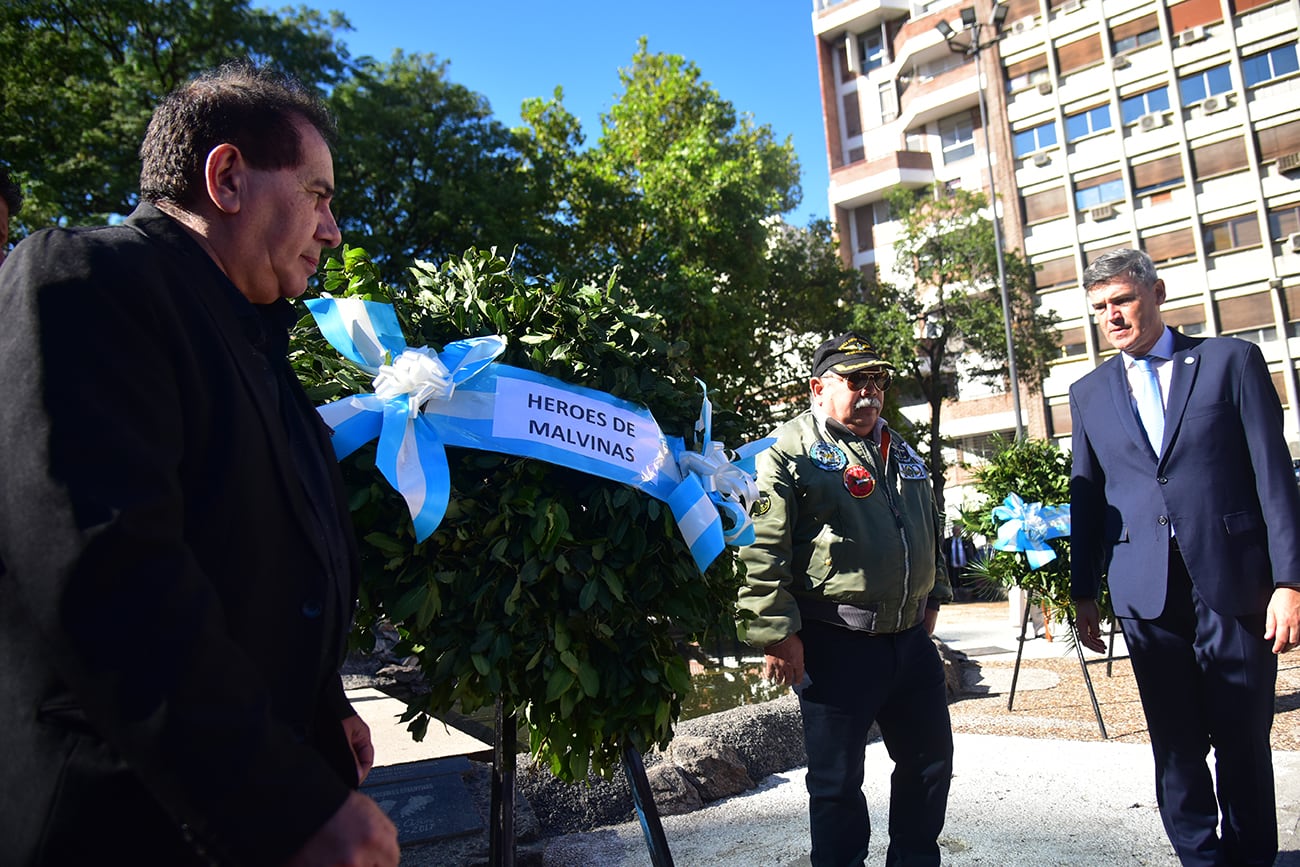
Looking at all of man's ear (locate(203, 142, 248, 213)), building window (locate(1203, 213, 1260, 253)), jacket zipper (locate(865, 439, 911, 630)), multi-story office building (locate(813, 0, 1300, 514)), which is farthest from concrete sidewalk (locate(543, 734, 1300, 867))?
building window (locate(1203, 213, 1260, 253))

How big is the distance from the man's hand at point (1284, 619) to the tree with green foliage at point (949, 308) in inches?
925

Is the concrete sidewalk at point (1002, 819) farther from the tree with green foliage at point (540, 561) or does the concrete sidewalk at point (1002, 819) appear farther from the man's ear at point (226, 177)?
the man's ear at point (226, 177)

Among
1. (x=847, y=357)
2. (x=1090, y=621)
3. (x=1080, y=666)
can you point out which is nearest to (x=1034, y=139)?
(x=1080, y=666)

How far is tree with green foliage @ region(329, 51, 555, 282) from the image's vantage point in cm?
1797

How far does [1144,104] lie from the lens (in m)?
36.1

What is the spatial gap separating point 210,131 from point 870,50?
1931 inches

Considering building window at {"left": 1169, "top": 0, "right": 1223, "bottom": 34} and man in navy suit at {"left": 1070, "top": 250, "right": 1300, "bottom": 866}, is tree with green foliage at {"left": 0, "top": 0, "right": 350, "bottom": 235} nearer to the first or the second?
man in navy suit at {"left": 1070, "top": 250, "right": 1300, "bottom": 866}

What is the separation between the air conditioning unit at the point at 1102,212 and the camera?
36344 millimetres

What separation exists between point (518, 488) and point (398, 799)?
2129mm

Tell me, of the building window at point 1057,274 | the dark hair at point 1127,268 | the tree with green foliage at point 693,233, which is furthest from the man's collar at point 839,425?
the building window at point 1057,274

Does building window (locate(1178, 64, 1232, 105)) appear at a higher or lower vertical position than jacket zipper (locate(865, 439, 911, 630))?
higher

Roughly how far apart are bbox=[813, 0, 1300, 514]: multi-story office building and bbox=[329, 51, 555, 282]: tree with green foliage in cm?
1633

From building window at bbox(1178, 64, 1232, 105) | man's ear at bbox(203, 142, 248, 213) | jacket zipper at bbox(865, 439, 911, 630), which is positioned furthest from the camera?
building window at bbox(1178, 64, 1232, 105)

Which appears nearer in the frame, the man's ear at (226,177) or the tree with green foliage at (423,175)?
the man's ear at (226,177)
